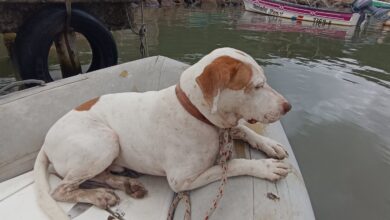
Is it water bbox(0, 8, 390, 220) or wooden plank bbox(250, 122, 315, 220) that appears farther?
water bbox(0, 8, 390, 220)

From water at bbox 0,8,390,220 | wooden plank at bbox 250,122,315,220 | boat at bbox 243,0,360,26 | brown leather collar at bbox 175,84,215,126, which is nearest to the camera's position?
wooden plank at bbox 250,122,315,220

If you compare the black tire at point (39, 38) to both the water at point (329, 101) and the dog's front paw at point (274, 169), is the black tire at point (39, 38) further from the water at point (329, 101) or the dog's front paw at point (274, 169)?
the dog's front paw at point (274, 169)

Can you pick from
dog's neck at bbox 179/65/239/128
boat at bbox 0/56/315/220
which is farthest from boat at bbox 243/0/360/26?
dog's neck at bbox 179/65/239/128

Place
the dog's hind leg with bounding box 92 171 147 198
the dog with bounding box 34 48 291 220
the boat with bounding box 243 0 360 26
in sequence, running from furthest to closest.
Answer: the boat with bounding box 243 0 360 26, the dog's hind leg with bounding box 92 171 147 198, the dog with bounding box 34 48 291 220

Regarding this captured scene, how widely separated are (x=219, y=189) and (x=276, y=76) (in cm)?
642

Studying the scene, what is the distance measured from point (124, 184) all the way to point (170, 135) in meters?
0.66

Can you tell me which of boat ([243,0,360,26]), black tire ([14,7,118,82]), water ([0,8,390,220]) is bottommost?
water ([0,8,390,220])

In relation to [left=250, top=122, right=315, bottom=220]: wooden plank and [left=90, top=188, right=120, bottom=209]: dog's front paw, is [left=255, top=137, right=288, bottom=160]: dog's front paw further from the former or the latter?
[left=90, top=188, right=120, bottom=209]: dog's front paw

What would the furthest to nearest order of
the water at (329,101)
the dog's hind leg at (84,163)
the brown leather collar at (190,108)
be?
the water at (329,101), the dog's hind leg at (84,163), the brown leather collar at (190,108)

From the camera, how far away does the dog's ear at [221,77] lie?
188 centimetres

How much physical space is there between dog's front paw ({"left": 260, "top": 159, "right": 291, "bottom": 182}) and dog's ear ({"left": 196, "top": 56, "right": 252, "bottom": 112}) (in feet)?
1.81

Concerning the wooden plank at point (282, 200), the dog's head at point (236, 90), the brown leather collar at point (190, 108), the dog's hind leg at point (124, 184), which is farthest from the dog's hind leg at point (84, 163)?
the wooden plank at point (282, 200)

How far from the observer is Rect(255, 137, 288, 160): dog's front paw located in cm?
237

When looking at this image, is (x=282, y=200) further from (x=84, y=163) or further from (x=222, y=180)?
(x=84, y=163)
